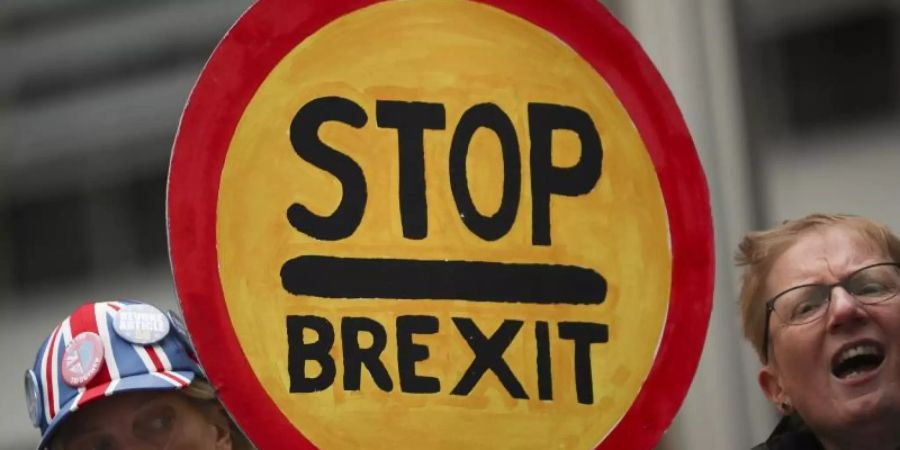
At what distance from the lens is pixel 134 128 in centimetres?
782

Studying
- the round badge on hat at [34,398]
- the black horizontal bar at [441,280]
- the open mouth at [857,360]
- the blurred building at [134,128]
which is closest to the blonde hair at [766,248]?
the open mouth at [857,360]

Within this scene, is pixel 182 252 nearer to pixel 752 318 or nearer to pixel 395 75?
pixel 395 75

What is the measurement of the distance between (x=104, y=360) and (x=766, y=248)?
3.17ft

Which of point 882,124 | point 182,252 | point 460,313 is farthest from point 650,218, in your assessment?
point 882,124

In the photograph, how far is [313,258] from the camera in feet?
7.85

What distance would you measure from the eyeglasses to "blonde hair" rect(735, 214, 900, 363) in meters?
0.05

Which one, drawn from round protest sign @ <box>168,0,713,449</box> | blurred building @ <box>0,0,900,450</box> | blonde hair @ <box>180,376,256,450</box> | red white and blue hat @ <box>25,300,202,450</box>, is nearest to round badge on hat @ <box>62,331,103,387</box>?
red white and blue hat @ <box>25,300,202,450</box>

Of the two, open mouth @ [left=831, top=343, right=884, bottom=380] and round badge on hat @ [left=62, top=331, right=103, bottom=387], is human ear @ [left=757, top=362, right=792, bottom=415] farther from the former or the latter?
round badge on hat @ [left=62, top=331, right=103, bottom=387]

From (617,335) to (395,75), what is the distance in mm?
438

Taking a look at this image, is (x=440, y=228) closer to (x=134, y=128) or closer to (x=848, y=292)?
(x=848, y=292)

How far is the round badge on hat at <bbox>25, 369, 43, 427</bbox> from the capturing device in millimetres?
2803

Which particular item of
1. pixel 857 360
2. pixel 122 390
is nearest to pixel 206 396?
pixel 122 390

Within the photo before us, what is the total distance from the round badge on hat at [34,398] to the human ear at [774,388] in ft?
3.40

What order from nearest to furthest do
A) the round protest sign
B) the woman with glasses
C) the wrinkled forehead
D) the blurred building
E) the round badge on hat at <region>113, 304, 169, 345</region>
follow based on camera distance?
the round protest sign, the woman with glasses, the wrinkled forehead, the round badge on hat at <region>113, 304, 169, 345</region>, the blurred building
